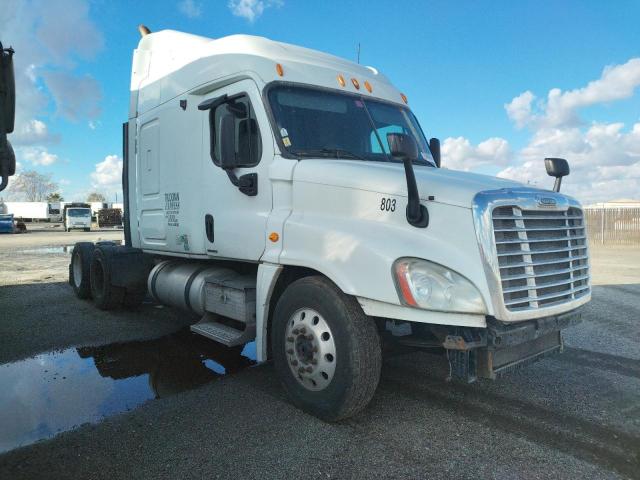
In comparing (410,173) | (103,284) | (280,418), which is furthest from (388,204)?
(103,284)

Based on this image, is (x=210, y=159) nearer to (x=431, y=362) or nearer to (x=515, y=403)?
(x=431, y=362)

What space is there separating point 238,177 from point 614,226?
904 inches

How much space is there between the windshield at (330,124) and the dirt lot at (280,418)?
2.16m

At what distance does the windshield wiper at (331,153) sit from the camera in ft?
13.7

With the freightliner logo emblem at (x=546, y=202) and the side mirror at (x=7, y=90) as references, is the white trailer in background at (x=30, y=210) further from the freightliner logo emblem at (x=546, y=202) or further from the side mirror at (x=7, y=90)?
the freightliner logo emblem at (x=546, y=202)

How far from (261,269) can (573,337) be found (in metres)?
4.38

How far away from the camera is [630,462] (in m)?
3.10

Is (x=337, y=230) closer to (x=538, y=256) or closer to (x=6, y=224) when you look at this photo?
(x=538, y=256)

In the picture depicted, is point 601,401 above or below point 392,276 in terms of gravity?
below

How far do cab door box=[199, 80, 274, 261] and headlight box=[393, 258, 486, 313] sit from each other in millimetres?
1560

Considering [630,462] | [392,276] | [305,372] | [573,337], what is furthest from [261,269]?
[573,337]

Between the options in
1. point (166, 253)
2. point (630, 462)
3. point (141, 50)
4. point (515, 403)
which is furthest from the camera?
Answer: point (141, 50)

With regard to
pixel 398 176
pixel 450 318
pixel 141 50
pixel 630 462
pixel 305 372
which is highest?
pixel 141 50

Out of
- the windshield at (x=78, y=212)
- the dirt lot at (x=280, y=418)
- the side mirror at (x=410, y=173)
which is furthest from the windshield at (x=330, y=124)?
the windshield at (x=78, y=212)
